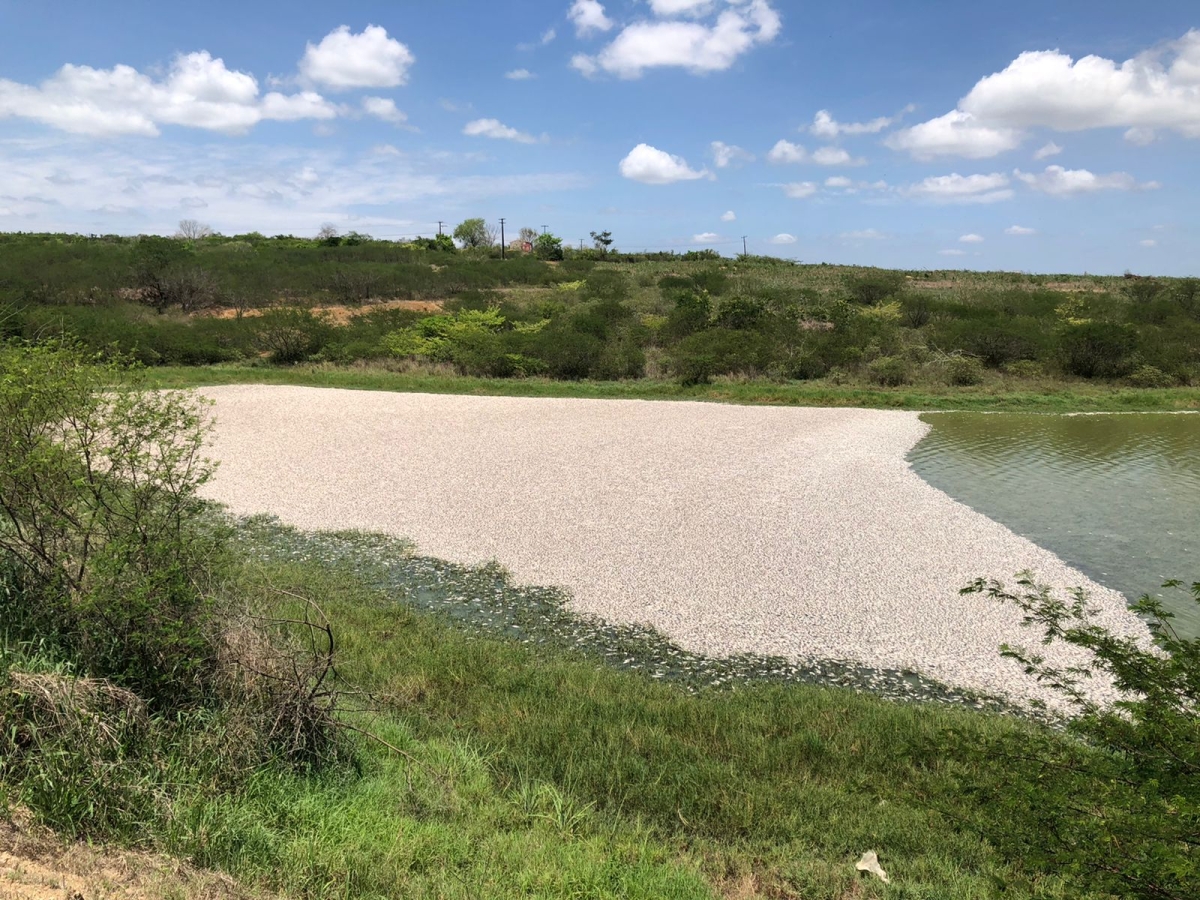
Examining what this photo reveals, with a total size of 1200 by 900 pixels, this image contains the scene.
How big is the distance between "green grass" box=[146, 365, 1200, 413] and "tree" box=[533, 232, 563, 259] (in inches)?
1885

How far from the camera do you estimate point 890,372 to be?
87.0 ft

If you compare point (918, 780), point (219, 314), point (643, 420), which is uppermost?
point (219, 314)

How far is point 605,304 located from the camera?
34.8 m

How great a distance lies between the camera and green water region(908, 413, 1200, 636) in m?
9.27

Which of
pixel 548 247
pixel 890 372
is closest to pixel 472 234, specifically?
pixel 548 247

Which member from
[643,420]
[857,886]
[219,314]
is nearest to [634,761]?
[857,886]

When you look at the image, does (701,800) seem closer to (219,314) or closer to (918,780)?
(918,780)

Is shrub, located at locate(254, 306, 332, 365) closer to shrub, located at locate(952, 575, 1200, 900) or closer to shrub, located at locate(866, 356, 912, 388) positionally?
shrub, located at locate(866, 356, 912, 388)

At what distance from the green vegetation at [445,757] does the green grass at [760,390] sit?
18701 mm

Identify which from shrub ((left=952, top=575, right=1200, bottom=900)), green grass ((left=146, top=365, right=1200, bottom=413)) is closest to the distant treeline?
green grass ((left=146, top=365, right=1200, bottom=413))

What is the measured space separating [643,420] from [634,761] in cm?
1480

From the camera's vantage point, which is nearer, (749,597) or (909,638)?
(909,638)

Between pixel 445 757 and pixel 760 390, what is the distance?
20.6m

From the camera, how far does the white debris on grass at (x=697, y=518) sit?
289 inches
